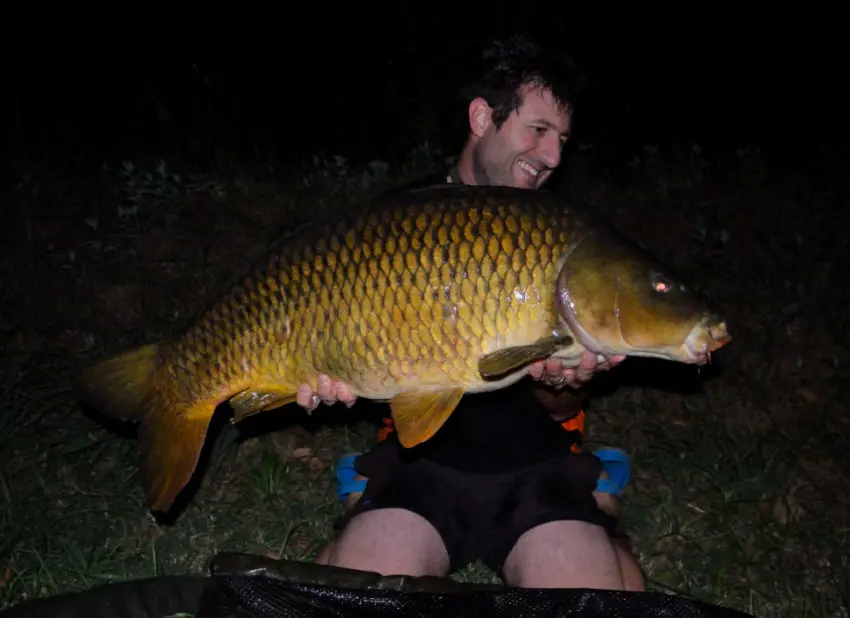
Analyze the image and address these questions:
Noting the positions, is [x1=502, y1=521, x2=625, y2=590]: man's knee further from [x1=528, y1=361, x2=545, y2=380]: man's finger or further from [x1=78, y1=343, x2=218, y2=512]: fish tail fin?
[x1=78, y1=343, x2=218, y2=512]: fish tail fin

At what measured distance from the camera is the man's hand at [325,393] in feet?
6.63

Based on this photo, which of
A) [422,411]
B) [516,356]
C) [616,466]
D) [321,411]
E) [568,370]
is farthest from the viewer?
[321,411]

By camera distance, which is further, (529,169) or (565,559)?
(529,169)

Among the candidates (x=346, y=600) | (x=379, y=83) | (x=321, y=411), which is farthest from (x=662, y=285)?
(x=379, y=83)

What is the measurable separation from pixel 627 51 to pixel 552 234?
6.71m

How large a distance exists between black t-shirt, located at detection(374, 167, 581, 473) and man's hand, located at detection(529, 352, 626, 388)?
0.19 meters

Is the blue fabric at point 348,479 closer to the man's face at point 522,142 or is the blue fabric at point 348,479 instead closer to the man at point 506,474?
the man at point 506,474

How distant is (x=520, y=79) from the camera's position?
2459mm

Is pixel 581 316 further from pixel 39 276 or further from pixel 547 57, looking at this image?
pixel 39 276

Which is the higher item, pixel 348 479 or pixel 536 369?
pixel 536 369

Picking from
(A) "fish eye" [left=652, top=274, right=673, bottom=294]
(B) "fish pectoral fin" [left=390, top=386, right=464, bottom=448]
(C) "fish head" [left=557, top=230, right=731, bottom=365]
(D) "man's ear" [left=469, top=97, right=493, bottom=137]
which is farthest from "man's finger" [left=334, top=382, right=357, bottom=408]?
(D) "man's ear" [left=469, top=97, right=493, bottom=137]

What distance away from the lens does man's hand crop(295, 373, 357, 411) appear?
202cm

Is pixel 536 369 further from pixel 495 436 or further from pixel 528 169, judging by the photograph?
pixel 528 169

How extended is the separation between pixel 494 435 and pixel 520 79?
0.92m
